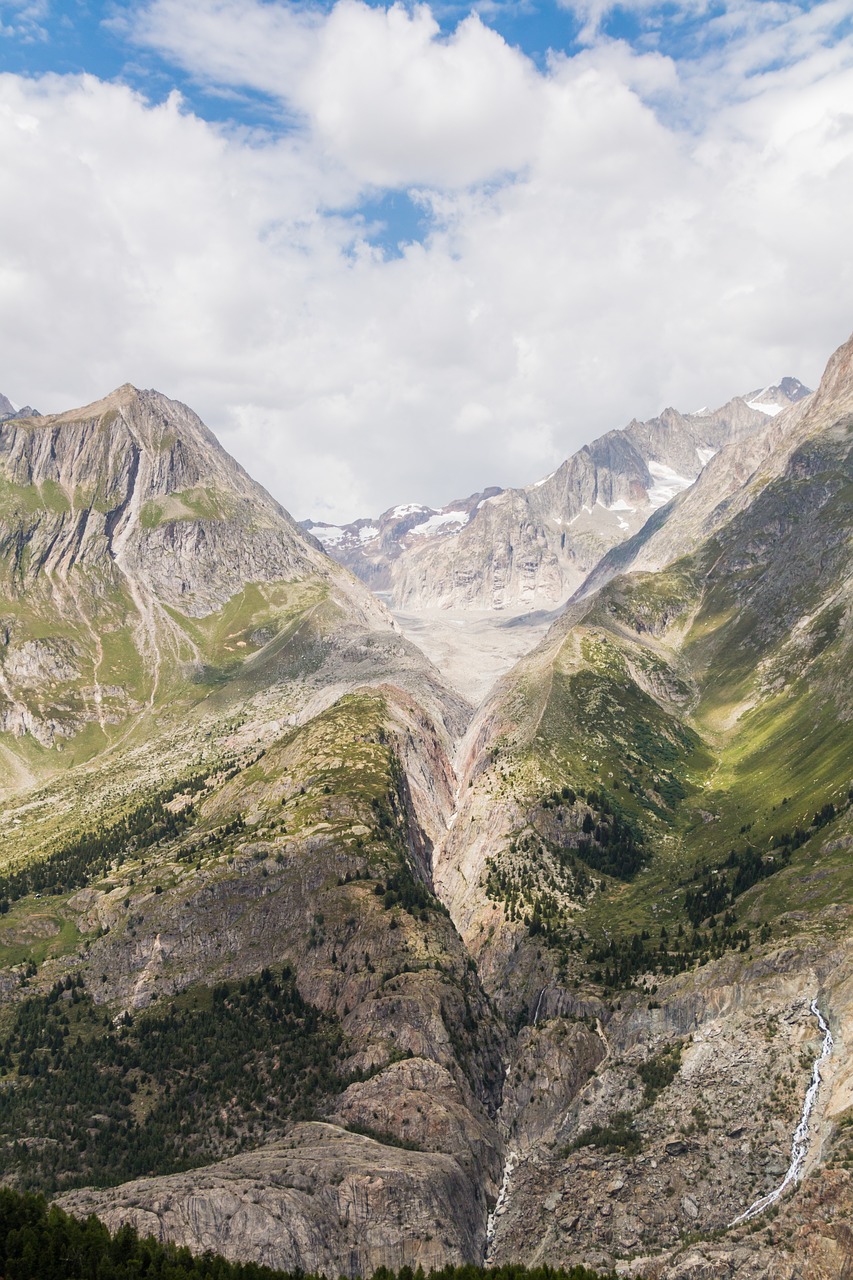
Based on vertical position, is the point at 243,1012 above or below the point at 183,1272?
above

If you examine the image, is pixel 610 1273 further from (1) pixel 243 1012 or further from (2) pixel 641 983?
(1) pixel 243 1012

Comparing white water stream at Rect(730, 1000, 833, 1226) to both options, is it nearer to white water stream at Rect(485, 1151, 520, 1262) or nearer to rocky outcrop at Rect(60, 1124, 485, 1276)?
white water stream at Rect(485, 1151, 520, 1262)

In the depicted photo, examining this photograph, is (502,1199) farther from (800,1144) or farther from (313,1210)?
(800,1144)

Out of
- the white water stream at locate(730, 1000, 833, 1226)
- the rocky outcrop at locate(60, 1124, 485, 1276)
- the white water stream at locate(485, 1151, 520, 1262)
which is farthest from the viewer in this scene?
the white water stream at locate(485, 1151, 520, 1262)

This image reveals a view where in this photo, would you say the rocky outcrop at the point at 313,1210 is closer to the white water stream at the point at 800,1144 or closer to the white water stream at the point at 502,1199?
the white water stream at the point at 502,1199

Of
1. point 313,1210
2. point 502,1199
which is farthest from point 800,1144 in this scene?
point 313,1210

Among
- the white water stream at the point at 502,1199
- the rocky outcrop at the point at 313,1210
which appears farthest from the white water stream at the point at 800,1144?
the rocky outcrop at the point at 313,1210

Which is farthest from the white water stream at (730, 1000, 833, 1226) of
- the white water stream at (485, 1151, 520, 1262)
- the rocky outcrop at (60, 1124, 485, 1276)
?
the rocky outcrop at (60, 1124, 485, 1276)

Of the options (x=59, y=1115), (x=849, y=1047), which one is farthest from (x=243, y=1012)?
(x=849, y=1047)
